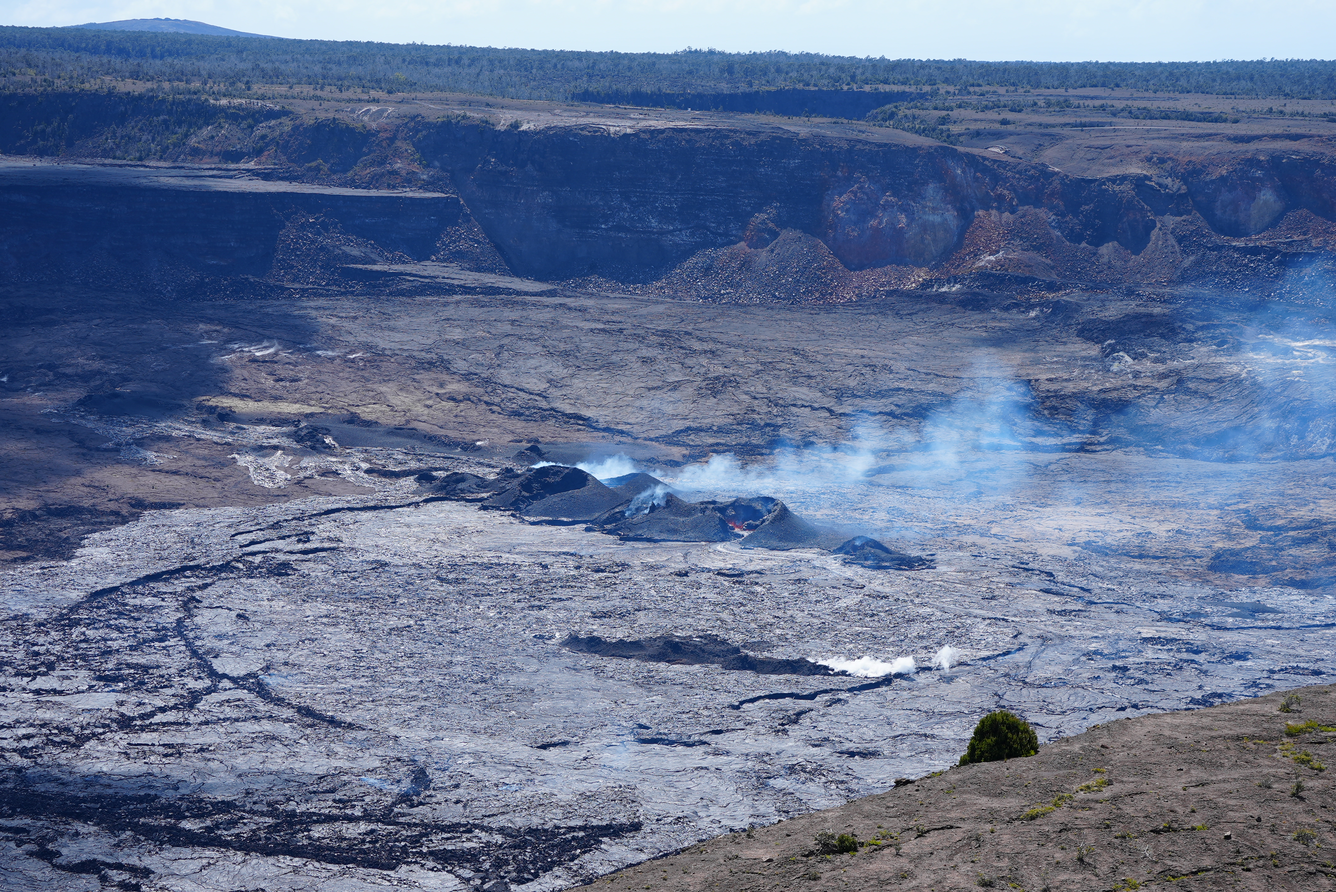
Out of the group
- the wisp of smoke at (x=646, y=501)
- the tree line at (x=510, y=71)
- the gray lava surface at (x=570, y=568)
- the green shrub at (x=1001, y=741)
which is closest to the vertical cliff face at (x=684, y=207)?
the gray lava surface at (x=570, y=568)

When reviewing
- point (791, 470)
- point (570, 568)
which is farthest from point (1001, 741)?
point (791, 470)

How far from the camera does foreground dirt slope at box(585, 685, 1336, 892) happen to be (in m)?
9.09

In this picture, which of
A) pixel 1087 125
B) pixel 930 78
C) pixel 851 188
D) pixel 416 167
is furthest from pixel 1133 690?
pixel 930 78

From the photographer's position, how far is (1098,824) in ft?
32.5

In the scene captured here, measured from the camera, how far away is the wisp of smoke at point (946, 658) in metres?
19.3

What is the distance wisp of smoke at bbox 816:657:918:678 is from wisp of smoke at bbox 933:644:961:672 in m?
0.46

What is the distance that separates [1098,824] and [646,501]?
Answer: 18715 millimetres

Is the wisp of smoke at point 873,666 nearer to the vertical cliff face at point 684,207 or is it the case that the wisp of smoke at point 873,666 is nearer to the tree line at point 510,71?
the vertical cliff face at point 684,207

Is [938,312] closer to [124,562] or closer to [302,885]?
[124,562]

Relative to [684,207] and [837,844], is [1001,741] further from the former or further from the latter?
[684,207]

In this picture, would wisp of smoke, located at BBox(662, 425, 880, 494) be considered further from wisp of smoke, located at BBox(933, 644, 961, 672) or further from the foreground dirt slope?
the foreground dirt slope

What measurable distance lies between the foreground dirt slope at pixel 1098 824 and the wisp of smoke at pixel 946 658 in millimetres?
6281

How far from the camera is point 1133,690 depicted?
18422mm

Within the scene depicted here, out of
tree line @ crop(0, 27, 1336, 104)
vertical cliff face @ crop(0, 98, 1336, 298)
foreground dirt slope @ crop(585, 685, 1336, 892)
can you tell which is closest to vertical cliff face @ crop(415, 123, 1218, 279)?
vertical cliff face @ crop(0, 98, 1336, 298)
